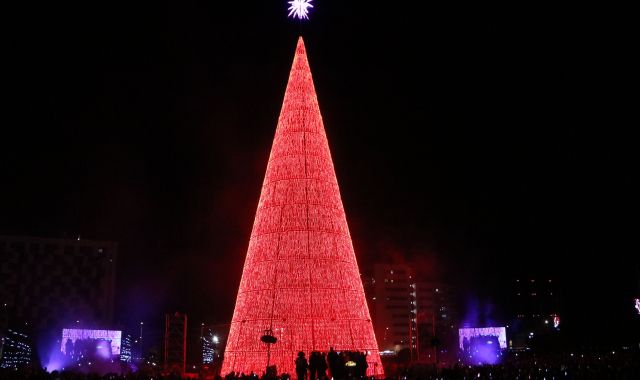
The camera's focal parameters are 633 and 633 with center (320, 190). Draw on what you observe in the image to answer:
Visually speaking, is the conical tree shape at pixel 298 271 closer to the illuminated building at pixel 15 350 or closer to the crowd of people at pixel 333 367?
the crowd of people at pixel 333 367

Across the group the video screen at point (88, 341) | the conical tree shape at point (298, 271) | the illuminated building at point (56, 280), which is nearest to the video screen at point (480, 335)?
the video screen at point (88, 341)

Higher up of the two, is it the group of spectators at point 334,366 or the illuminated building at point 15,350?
the group of spectators at point 334,366

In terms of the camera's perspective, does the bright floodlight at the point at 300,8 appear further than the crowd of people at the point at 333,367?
Yes

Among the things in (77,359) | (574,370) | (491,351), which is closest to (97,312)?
(77,359)

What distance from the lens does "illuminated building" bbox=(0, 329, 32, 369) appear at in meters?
50.1

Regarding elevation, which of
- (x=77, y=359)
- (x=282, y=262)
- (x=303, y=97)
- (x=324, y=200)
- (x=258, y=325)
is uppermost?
(x=303, y=97)

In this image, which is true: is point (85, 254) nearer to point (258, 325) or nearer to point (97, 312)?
point (97, 312)

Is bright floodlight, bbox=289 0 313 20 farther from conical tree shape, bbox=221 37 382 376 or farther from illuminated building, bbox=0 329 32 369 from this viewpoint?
illuminated building, bbox=0 329 32 369

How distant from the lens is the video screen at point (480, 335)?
175 ft

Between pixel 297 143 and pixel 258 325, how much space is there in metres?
7.41

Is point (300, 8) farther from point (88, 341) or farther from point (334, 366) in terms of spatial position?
point (88, 341)

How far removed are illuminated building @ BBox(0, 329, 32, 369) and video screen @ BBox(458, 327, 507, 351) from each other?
35734 mm

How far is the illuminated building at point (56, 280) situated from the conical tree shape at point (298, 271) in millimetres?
59055

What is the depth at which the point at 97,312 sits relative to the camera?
267ft
